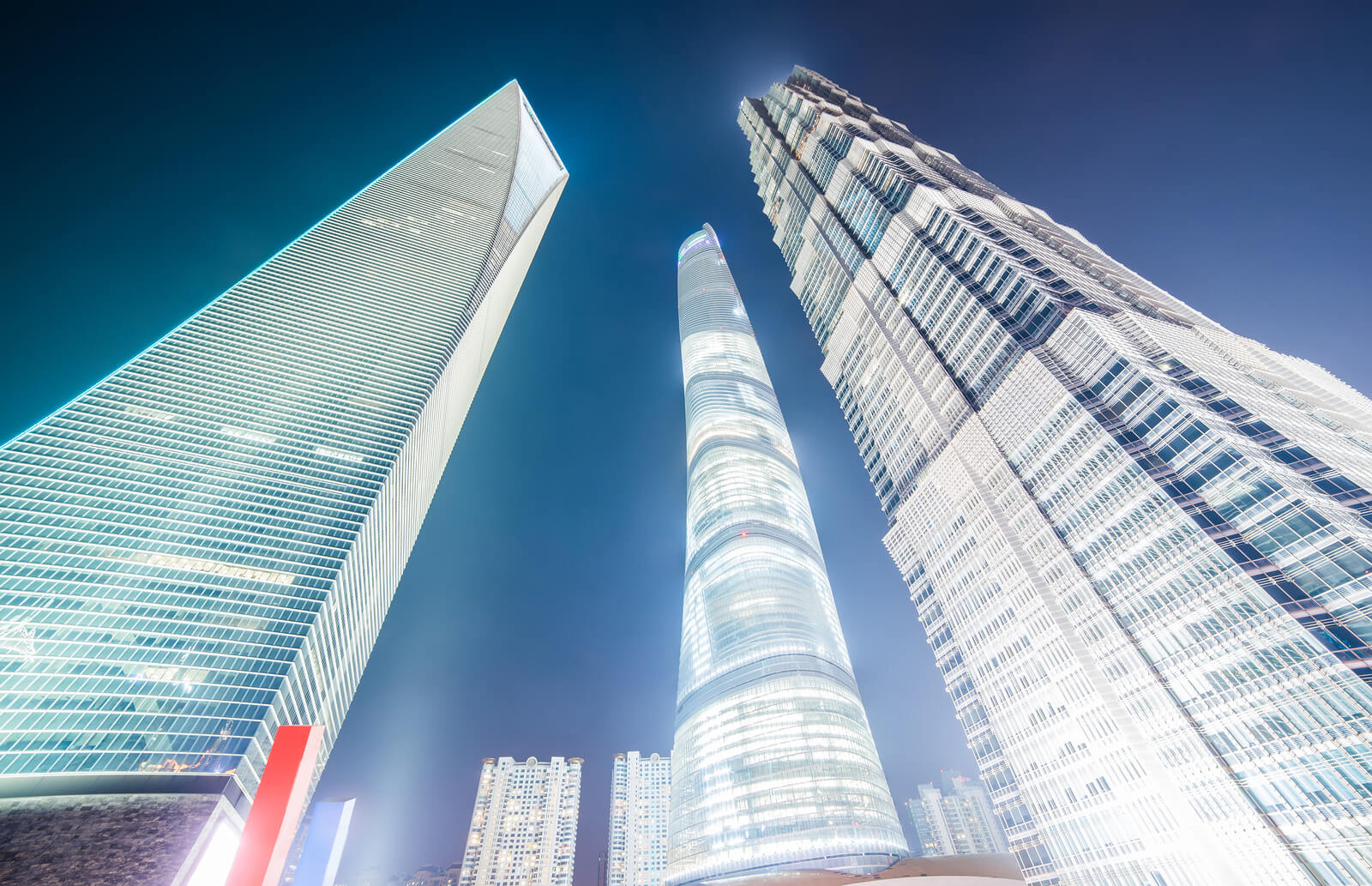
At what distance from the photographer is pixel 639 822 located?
140375 mm

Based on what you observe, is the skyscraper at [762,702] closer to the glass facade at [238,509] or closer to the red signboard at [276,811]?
the glass facade at [238,509]

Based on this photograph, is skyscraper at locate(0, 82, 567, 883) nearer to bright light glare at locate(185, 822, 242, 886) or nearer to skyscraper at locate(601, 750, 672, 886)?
bright light glare at locate(185, 822, 242, 886)

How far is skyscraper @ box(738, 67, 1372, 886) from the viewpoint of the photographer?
1731 inches

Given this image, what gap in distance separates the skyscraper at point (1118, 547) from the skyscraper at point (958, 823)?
116118 millimetres

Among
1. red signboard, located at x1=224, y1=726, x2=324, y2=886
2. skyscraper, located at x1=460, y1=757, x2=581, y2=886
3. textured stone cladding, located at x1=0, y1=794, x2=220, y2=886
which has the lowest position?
red signboard, located at x1=224, y1=726, x2=324, y2=886

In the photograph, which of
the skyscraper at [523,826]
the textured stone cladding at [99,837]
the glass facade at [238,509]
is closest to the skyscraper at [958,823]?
the skyscraper at [523,826]

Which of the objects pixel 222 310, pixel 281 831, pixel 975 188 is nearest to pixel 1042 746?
pixel 281 831

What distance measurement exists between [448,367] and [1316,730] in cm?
12641

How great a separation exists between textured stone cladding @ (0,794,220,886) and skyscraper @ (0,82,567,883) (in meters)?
0.82

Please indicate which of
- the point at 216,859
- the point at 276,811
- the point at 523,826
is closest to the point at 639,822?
the point at 523,826

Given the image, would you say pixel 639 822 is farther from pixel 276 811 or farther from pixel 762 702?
pixel 276 811

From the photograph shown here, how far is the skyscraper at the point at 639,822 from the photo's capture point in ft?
438

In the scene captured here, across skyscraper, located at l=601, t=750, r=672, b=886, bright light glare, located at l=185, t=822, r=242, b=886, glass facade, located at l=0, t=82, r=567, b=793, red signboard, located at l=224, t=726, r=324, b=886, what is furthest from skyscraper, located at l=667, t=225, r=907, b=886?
red signboard, located at l=224, t=726, r=324, b=886

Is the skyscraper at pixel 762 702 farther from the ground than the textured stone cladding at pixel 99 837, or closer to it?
farther from the ground
